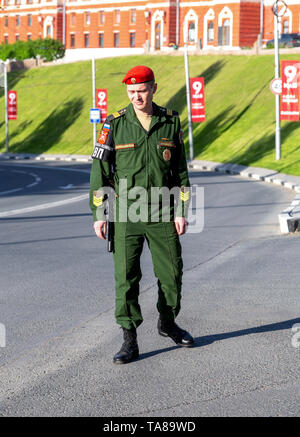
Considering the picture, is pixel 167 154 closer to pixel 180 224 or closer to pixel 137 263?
pixel 180 224

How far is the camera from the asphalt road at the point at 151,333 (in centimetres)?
529

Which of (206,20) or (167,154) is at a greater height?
(206,20)

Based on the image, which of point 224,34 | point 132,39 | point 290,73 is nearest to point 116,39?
point 132,39

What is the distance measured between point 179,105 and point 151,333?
56084 mm

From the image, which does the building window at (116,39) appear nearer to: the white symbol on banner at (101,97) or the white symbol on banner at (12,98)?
the white symbol on banner at (12,98)

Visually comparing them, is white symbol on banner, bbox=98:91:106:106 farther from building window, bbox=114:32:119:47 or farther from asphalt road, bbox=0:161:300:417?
building window, bbox=114:32:119:47

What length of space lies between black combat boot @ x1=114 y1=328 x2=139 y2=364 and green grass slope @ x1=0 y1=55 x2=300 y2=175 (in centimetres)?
2827

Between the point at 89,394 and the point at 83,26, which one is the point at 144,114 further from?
the point at 83,26

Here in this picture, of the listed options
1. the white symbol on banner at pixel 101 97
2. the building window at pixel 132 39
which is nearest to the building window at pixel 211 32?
the building window at pixel 132 39

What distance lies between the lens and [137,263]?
20.9ft

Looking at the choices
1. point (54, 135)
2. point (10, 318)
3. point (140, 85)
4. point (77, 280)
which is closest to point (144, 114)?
point (140, 85)

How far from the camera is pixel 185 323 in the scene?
24.7 feet

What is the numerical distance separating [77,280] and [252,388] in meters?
4.66

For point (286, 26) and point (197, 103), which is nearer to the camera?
point (197, 103)
